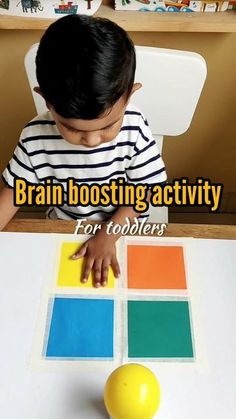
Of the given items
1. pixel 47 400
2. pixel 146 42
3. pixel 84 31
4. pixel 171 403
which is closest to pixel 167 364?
pixel 171 403

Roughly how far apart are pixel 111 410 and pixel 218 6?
2.95 ft

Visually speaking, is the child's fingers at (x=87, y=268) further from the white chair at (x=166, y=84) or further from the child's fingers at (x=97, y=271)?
the white chair at (x=166, y=84)

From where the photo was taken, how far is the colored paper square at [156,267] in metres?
0.61

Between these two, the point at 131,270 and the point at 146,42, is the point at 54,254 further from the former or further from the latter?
the point at 146,42

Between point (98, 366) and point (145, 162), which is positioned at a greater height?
point (145, 162)

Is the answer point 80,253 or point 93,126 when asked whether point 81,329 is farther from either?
point 93,126

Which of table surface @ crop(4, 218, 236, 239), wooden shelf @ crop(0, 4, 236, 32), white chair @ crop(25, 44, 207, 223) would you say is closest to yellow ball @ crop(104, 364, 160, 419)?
table surface @ crop(4, 218, 236, 239)

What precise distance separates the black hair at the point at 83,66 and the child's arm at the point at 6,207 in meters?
0.25

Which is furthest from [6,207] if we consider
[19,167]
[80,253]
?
[80,253]

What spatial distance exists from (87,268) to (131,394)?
24 centimetres

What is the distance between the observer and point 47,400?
1.58 ft

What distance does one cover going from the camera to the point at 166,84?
0.78 metres

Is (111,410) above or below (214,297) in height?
below

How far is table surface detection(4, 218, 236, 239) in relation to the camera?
2.23 ft
